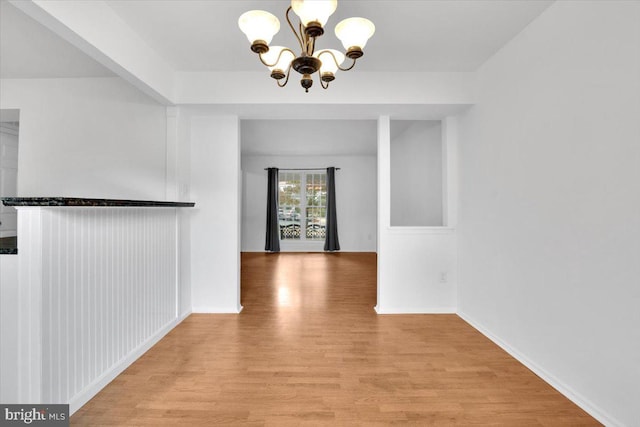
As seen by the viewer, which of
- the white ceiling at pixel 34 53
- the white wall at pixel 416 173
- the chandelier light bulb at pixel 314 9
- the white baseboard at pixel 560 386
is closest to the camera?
the chandelier light bulb at pixel 314 9

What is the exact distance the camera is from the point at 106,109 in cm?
291

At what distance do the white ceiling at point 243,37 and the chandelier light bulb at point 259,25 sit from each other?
65 cm

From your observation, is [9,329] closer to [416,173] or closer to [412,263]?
[412,263]

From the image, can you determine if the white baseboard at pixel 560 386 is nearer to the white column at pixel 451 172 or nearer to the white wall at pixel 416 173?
the white column at pixel 451 172

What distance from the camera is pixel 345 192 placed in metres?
7.62

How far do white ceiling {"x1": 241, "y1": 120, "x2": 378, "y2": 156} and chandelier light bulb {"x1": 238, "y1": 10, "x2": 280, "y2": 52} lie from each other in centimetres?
320

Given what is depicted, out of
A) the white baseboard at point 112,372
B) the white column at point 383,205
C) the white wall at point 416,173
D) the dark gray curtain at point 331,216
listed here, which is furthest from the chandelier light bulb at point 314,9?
the dark gray curtain at point 331,216

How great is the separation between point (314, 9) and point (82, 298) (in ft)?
6.69

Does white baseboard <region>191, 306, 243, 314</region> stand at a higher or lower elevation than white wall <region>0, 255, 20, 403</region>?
lower

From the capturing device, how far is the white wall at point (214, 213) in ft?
10.4

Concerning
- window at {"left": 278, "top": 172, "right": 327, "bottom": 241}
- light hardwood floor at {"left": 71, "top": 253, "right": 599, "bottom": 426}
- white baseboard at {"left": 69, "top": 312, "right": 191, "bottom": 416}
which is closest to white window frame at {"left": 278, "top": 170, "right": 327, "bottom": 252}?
window at {"left": 278, "top": 172, "right": 327, "bottom": 241}

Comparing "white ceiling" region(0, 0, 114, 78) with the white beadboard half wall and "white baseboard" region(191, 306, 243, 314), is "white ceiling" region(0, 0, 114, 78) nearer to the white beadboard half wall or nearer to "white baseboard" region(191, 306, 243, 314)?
the white beadboard half wall

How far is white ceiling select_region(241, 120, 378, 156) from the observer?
4.78 metres

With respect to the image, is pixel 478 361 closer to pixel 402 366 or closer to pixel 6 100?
pixel 402 366
